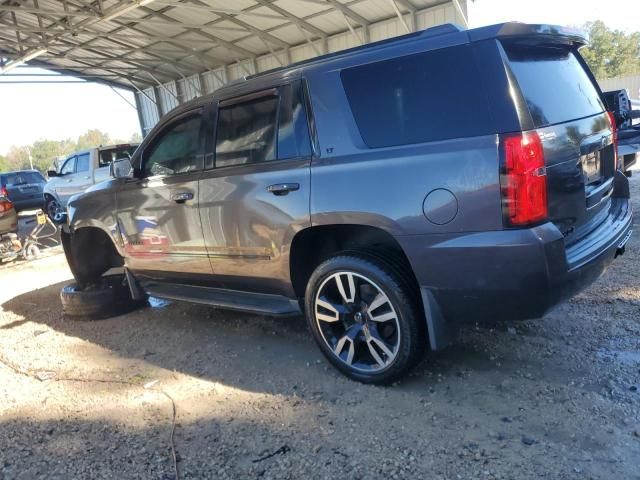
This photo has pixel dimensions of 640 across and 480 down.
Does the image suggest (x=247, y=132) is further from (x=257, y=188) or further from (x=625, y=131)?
(x=625, y=131)

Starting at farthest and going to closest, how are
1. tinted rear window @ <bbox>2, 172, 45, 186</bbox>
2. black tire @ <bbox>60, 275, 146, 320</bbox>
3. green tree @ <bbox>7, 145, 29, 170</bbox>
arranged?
green tree @ <bbox>7, 145, 29, 170</bbox>, tinted rear window @ <bbox>2, 172, 45, 186</bbox>, black tire @ <bbox>60, 275, 146, 320</bbox>

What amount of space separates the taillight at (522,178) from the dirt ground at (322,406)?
3.57ft

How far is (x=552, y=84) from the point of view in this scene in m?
2.96

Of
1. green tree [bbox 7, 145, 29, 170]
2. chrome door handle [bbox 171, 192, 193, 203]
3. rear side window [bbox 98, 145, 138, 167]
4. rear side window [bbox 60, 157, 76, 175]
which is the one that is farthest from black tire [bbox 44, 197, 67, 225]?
green tree [bbox 7, 145, 29, 170]

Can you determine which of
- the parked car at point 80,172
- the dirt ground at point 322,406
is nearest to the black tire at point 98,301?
the dirt ground at point 322,406

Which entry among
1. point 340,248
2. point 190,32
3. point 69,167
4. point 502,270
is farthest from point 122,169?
point 190,32

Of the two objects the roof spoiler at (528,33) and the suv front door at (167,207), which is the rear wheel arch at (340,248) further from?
the roof spoiler at (528,33)

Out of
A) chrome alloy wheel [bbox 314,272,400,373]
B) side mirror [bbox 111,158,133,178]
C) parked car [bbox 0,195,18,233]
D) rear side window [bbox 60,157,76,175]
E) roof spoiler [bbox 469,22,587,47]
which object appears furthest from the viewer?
rear side window [bbox 60,157,76,175]

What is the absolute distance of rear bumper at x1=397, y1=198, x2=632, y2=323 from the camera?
8.41ft

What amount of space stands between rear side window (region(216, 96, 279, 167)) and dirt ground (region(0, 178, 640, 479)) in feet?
4.83

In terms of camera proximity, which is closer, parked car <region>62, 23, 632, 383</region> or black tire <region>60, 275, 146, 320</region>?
parked car <region>62, 23, 632, 383</region>

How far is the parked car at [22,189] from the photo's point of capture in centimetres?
1588

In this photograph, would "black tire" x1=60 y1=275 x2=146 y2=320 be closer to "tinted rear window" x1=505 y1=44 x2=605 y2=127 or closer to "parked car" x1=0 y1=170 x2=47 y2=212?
"tinted rear window" x1=505 y1=44 x2=605 y2=127

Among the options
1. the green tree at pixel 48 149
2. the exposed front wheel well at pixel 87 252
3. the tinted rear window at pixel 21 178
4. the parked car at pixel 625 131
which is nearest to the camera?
the parked car at pixel 625 131
